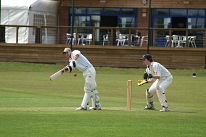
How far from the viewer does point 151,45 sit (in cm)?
3994

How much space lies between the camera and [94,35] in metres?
40.2

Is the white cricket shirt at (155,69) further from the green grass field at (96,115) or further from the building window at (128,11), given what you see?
the building window at (128,11)

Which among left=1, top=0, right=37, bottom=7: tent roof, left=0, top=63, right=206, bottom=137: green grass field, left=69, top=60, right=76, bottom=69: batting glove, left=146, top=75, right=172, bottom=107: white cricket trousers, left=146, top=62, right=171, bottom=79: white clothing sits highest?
left=1, top=0, right=37, bottom=7: tent roof

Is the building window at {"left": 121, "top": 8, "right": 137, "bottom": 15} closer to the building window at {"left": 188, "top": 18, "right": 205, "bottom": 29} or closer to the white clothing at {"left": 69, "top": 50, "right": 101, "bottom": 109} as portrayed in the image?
the building window at {"left": 188, "top": 18, "right": 205, "bottom": 29}

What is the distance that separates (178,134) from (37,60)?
2937cm

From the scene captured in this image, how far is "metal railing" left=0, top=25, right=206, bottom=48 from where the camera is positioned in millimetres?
39750

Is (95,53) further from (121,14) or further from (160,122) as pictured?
(160,122)

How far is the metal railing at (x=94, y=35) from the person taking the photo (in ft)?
130

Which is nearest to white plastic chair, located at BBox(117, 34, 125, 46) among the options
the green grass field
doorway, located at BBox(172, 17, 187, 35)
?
doorway, located at BBox(172, 17, 187, 35)

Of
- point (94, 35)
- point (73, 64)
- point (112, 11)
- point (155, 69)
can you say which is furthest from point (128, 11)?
point (73, 64)

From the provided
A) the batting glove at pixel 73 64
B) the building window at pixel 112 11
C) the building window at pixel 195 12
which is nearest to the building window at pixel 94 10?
the building window at pixel 112 11

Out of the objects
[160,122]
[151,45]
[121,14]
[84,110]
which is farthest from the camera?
[121,14]

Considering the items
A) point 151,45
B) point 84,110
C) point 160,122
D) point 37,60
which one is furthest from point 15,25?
point 160,122

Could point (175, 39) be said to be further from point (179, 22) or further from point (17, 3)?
point (17, 3)
